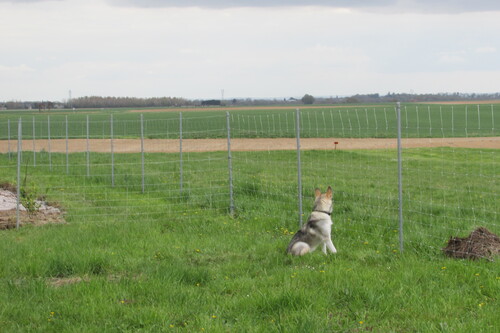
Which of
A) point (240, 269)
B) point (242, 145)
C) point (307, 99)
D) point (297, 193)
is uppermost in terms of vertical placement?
point (307, 99)

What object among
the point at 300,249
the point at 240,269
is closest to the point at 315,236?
the point at 300,249

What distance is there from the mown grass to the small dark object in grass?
285 millimetres

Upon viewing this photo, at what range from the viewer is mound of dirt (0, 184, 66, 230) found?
473 inches

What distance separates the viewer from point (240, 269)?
27.5 ft

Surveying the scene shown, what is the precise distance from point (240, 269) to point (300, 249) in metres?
1.03

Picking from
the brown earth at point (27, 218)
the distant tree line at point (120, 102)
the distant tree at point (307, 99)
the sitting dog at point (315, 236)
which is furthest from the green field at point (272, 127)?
the distant tree line at point (120, 102)

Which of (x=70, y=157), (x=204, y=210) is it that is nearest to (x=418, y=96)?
(x=70, y=157)

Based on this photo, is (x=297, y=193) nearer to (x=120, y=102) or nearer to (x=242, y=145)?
(x=242, y=145)

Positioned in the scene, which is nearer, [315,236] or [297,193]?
[315,236]

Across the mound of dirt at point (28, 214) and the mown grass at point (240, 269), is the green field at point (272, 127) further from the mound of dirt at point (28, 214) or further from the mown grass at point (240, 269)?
the mound of dirt at point (28, 214)

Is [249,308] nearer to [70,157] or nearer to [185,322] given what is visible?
[185,322]

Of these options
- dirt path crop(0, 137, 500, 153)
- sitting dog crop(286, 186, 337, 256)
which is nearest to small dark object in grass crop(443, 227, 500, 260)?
sitting dog crop(286, 186, 337, 256)

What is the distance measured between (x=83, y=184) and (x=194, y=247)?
874 centimetres

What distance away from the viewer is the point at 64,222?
474 inches
